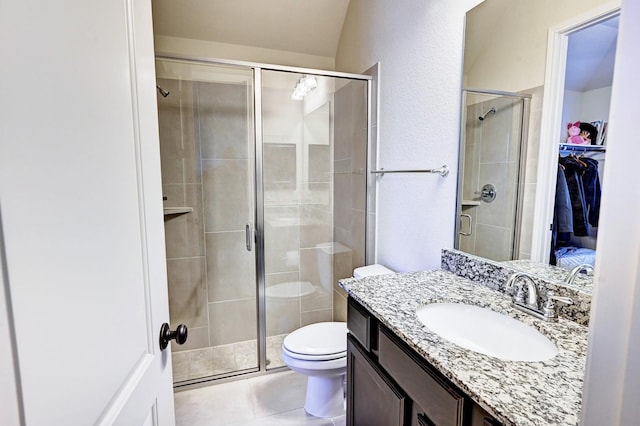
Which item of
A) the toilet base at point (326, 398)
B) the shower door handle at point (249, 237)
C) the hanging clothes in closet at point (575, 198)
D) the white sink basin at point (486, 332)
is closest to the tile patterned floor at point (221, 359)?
the toilet base at point (326, 398)

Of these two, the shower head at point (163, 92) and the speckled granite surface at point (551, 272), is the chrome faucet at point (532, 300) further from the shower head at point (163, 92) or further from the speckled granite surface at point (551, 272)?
the shower head at point (163, 92)

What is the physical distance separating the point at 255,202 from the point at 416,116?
3.85 feet

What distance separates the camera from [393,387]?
98 cm

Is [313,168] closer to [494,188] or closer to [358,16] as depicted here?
[358,16]

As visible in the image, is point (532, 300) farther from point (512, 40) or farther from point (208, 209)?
point (208, 209)

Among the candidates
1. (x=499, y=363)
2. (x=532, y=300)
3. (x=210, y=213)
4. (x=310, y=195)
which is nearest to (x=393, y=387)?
(x=499, y=363)

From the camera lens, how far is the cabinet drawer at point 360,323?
1130 mm

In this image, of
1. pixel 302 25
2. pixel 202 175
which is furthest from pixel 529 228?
pixel 302 25

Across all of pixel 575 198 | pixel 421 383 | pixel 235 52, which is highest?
pixel 235 52

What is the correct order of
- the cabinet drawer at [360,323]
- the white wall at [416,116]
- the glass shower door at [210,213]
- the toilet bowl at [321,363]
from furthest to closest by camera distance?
the glass shower door at [210,213] < the toilet bowl at [321,363] < the white wall at [416,116] < the cabinet drawer at [360,323]

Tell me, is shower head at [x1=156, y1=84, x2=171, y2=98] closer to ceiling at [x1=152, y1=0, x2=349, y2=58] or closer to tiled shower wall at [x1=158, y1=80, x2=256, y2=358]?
tiled shower wall at [x1=158, y1=80, x2=256, y2=358]

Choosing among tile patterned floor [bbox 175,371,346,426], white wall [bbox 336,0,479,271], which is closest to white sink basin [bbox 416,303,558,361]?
white wall [bbox 336,0,479,271]

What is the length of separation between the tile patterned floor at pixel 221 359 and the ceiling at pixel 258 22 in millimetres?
2339

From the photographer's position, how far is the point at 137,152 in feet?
2.32
